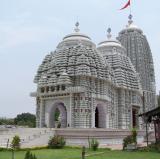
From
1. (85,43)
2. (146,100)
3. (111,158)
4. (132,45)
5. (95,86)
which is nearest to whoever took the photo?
(111,158)

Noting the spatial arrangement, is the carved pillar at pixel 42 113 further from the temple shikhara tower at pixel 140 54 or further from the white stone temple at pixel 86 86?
the temple shikhara tower at pixel 140 54

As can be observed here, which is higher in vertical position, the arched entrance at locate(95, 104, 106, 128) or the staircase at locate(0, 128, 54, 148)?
the arched entrance at locate(95, 104, 106, 128)

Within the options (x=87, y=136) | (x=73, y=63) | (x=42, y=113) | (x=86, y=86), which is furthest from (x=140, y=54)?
(x=87, y=136)

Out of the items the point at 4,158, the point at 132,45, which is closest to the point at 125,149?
the point at 4,158

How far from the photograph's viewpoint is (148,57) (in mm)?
80312

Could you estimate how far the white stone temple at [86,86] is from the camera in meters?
49.9

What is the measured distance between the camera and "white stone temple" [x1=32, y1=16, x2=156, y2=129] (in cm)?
4994

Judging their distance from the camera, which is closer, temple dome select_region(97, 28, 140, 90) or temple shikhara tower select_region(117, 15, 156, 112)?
temple dome select_region(97, 28, 140, 90)

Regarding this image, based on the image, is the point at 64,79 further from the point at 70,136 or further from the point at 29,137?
the point at 29,137

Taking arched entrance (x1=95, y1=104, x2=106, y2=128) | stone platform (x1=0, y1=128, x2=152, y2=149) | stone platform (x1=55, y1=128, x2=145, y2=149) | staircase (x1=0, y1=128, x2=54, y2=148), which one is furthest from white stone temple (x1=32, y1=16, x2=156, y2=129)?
staircase (x1=0, y1=128, x2=54, y2=148)

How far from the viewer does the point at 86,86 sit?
50844mm

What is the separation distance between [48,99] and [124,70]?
1899 cm

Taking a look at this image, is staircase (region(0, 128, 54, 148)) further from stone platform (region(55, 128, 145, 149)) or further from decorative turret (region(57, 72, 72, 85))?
decorative turret (region(57, 72, 72, 85))

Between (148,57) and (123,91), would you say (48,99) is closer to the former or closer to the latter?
(123,91)
